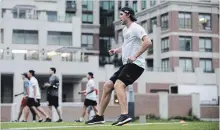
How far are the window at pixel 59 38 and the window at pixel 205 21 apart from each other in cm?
1670

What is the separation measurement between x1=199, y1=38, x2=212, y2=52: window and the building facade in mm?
123

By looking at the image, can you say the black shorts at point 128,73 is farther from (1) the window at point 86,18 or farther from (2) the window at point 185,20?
(1) the window at point 86,18

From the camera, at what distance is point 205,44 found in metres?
63.4

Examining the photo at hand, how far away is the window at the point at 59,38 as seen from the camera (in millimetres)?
57844

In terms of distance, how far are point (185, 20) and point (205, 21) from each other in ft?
9.09

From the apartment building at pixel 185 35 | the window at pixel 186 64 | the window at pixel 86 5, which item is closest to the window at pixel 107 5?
the window at pixel 86 5

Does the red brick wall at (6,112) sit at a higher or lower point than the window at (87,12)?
lower

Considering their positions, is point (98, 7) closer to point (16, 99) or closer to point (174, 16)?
point (174, 16)

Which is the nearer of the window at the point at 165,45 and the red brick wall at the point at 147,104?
the red brick wall at the point at 147,104

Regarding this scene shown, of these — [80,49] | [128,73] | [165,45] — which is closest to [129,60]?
[128,73]

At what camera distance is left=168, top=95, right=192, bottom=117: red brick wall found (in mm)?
52078

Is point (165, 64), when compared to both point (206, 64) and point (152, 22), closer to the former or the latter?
point (206, 64)

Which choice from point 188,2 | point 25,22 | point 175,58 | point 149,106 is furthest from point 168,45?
point 25,22

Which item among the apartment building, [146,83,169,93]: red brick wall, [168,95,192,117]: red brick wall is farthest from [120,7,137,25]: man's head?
the apartment building
